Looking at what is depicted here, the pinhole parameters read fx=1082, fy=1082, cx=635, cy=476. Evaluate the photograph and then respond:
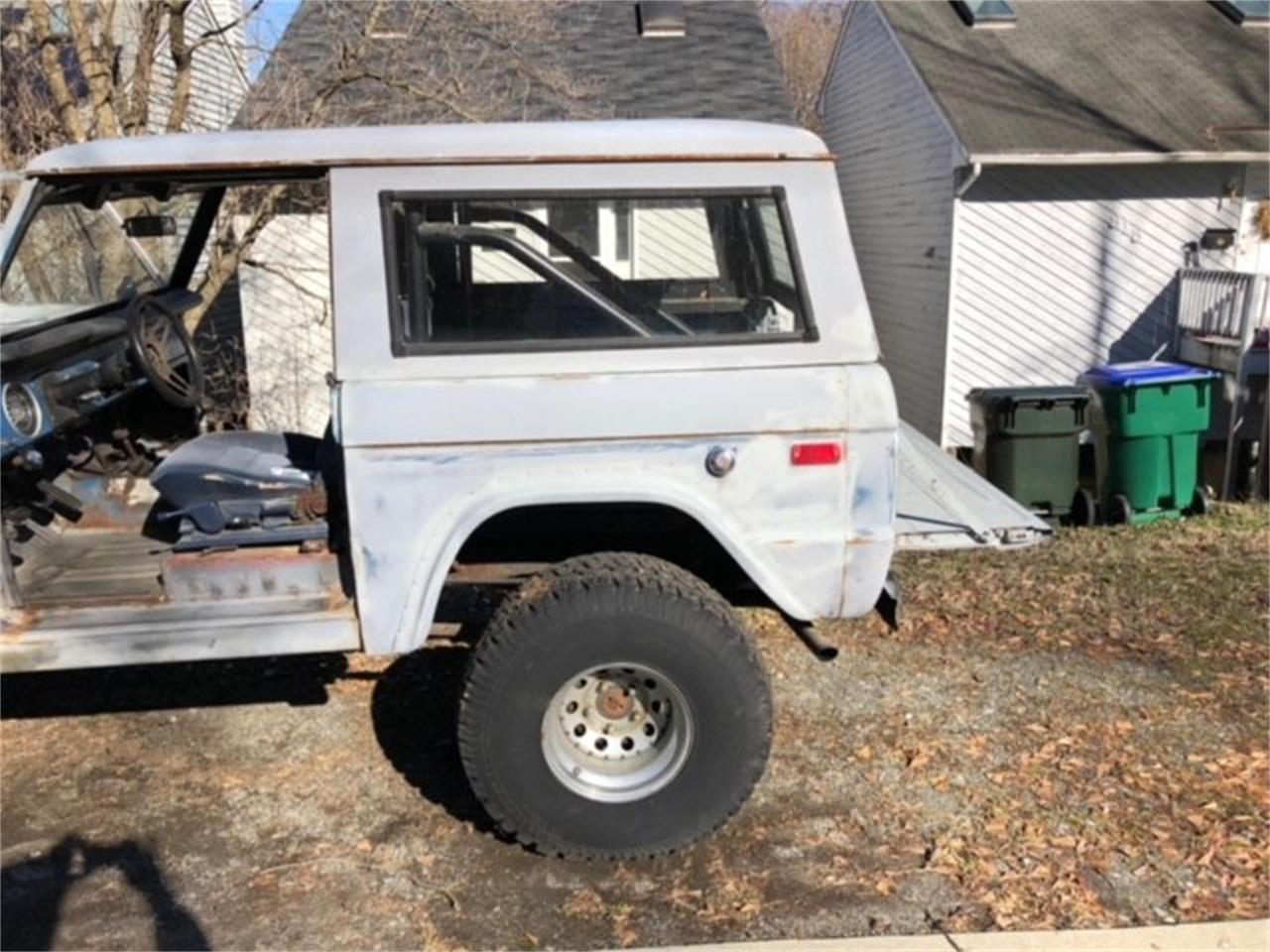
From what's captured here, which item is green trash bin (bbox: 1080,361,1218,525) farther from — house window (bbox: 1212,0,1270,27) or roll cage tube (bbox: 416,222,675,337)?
house window (bbox: 1212,0,1270,27)

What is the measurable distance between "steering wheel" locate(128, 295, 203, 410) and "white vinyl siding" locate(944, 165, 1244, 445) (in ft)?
27.9

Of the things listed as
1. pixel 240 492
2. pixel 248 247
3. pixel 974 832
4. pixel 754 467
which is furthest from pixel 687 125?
pixel 248 247

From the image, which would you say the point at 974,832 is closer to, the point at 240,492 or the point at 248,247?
the point at 240,492

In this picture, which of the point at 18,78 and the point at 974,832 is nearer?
the point at 974,832

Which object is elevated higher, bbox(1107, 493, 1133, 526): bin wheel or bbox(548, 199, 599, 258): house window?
bbox(548, 199, 599, 258): house window

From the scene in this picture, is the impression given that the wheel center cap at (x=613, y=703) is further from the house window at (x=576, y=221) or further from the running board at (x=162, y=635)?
the house window at (x=576, y=221)

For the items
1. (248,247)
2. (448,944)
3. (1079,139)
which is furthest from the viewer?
(1079,139)

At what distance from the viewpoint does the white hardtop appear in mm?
3270

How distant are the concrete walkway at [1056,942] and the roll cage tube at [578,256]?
6.00ft

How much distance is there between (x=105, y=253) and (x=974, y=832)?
14.0 ft

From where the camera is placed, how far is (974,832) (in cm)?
359

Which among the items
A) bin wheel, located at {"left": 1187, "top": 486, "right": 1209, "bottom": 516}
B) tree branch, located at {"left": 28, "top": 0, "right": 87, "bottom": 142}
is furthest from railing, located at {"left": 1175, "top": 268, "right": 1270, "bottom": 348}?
tree branch, located at {"left": 28, "top": 0, "right": 87, "bottom": 142}

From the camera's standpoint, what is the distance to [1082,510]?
8312 mm

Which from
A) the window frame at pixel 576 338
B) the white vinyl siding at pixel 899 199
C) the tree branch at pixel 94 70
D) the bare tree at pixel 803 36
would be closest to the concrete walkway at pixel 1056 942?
the window frame at pixel 576 338
